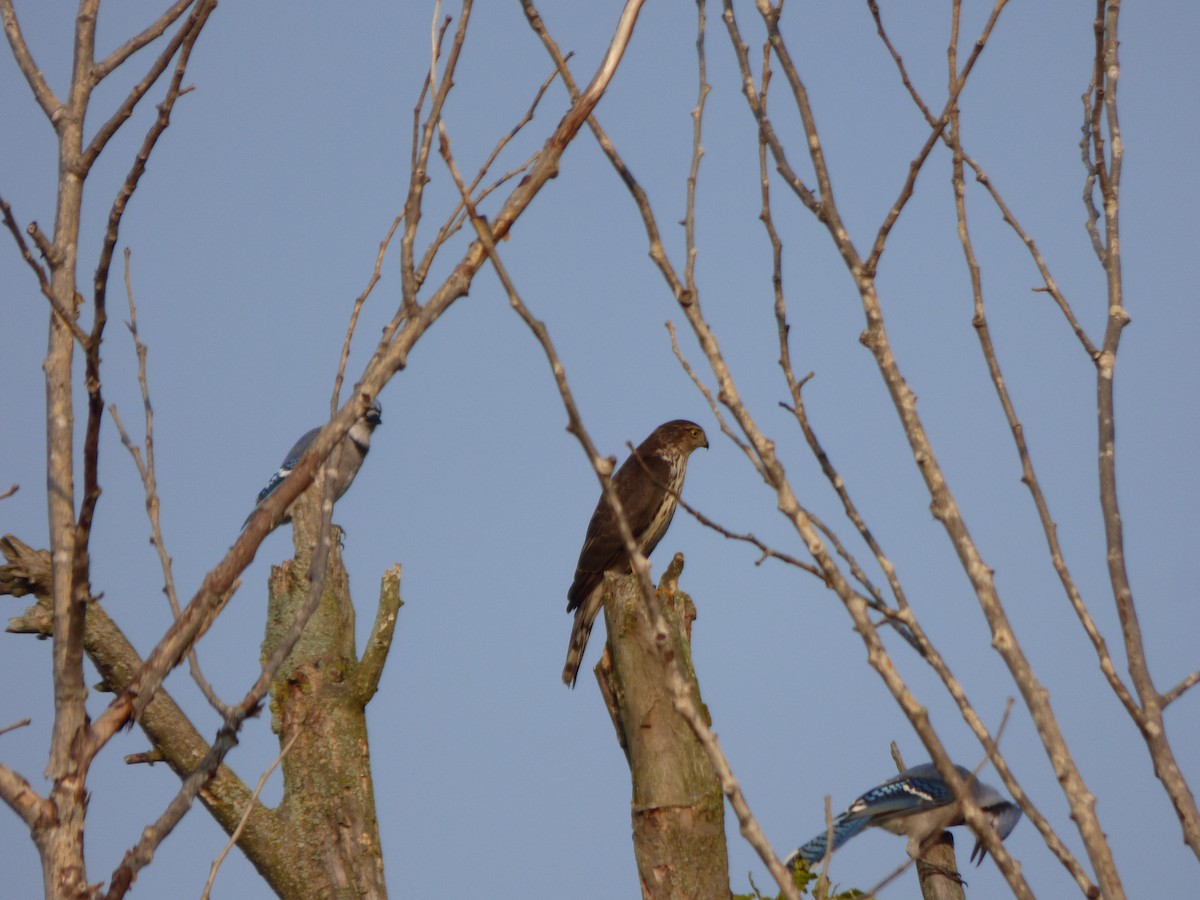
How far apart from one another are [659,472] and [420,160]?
581cm

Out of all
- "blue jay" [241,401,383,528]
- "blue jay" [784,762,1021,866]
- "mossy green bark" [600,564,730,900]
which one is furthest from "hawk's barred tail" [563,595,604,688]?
"blue jay" [241,401,383,528]

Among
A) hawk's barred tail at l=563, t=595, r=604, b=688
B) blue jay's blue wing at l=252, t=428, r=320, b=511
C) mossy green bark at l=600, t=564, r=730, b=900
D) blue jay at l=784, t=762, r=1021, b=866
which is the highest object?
blue jay's blue wing at l=252, t=428, r=320, b=511

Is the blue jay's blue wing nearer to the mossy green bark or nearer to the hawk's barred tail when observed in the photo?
the hawk's barred tail

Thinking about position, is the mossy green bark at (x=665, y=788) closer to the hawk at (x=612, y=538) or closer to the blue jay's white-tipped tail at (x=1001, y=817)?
the blue jay's white-tipped tail at (x=1001, y=817)

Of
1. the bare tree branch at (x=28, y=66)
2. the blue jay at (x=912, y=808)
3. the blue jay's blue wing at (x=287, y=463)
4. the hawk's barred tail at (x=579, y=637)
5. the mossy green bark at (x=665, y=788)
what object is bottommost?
the mossy green bark at (x=665, y=788)

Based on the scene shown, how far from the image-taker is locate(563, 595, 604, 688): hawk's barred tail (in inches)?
275

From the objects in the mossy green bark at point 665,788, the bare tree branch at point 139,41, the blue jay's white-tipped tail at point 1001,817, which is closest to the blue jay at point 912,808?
the blue jay's white-tipped tail at point 1001,817

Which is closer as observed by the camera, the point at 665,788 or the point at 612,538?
the point at 665,788

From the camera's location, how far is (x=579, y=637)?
7125 millimetres

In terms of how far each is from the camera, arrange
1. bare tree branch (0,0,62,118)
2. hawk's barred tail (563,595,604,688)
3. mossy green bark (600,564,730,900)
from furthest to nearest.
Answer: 1. hawk's barred tail (563,595,604,688)
2. mossy green bark (600,564,730,900)
3. bare tree branch (0,0,62,118)

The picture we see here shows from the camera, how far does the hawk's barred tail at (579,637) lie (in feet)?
22.9

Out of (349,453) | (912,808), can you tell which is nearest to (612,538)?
(912,808)

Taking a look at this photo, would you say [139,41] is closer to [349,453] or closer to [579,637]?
[579,637]

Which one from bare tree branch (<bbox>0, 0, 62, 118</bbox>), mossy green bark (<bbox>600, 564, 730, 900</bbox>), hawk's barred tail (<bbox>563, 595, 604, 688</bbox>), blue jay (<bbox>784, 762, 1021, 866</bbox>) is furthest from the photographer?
hawk's barred tail (<bbox>563, 595, 604, 688</bbox>)
